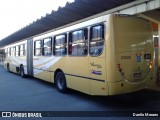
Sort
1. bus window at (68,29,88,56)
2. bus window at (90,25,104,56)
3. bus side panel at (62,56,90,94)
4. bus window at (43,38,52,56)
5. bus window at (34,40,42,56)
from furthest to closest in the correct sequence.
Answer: bus window at (34,40,42,56)
bus window at (43,38,52,56)
bus window at (68,29,88,56)
bus side panel at (62,56,90,94)
bus window at (90,25,104,56)

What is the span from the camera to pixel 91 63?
732cm

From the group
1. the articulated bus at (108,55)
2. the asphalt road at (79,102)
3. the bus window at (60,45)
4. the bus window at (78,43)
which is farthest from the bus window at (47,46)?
the asphalt road at (79,102)

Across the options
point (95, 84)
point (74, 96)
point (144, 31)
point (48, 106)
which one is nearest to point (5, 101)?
point (48, 106)

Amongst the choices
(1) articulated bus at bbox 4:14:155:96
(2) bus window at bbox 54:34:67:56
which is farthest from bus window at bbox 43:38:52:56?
(1) articulated bus at bbox 4:14:155:96

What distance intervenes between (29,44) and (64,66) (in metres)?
5.97

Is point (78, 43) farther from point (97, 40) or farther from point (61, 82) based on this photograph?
point (61, 82)

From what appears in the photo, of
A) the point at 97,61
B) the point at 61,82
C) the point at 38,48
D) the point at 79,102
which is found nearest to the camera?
the point at 97,61

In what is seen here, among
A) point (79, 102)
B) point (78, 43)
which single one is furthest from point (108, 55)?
point (79, 102)

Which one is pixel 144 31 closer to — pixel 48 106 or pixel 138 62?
pixel 138 62

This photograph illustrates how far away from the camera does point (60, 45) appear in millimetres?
9711

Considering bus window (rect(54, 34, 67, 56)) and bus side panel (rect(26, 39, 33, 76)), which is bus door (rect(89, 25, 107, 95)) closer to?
bus window (rect(54, 34, 67, 56))

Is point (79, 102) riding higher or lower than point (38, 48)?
lower

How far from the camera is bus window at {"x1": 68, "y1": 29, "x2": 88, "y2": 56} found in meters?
7.78

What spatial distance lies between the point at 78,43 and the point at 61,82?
229 centimetres
